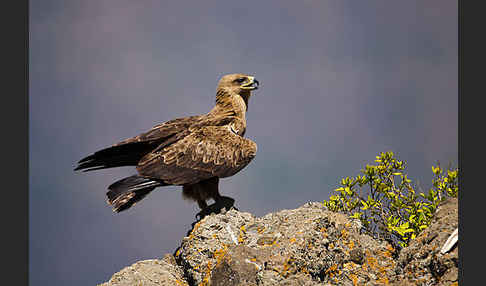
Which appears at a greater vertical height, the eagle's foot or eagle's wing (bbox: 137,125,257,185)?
eagle's wing (bbox: 137,125,257,185)

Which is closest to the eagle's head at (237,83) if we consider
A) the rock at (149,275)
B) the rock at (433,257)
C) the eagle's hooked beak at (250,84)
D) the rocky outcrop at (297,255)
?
the eagle's hooked beak at (250,84)

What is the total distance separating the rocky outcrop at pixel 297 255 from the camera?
14.7 ft

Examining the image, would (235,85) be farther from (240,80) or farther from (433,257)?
(433,257)

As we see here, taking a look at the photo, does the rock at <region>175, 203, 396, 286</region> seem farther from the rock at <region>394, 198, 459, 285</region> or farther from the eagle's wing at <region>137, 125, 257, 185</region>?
the eagle's wing at <region>137, 125, 257, 185</region>

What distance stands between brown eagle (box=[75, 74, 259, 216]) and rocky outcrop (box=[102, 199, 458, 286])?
0.58 metres

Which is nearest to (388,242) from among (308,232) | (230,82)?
(308,232)

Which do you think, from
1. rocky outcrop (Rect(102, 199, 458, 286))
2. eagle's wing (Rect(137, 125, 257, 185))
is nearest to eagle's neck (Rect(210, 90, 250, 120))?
eagle's wing (Rect(137, 125, 257, 185))

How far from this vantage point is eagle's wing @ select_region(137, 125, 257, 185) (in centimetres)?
571

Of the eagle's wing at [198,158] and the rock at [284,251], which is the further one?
the eagle's wing at [198,158]

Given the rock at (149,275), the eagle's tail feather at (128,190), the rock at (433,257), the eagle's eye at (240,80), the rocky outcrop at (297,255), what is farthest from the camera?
the eagle's eye at (240,80)

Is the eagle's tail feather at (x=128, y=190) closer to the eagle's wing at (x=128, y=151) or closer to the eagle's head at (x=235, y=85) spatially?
the eagle's wing at (x=128, y=151)

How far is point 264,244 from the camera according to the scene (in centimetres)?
484

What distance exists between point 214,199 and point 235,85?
5.44 ft

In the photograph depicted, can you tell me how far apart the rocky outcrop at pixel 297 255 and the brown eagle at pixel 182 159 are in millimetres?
579
